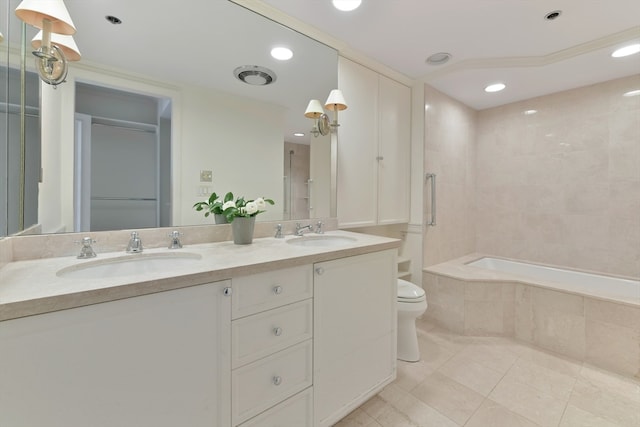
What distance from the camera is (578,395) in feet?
5.24

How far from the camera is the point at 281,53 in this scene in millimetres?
1746

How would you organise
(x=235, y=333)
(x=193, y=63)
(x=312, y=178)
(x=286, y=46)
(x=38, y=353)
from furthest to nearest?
(x=312, y=178)
(x=286, y=46)
(x=193, y=63)
(x=235, y=333)
(x=38, y=353)

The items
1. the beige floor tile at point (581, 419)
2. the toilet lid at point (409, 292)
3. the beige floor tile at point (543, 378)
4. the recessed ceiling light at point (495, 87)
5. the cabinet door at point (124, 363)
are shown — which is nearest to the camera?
the cabinet door at point (124, 363)

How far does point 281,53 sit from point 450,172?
2.13 metres

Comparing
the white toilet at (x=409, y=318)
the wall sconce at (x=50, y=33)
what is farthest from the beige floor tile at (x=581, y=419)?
the wall sconce at (x=50, y=33)

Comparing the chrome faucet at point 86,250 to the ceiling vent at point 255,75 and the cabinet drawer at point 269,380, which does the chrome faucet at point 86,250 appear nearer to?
the cabinet drawer at point 269,380

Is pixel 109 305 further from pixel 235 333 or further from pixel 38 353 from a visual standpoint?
pixel 235 333

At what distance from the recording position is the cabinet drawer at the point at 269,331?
973mm

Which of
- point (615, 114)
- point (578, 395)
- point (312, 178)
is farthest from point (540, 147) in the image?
Result: point (312, 178)

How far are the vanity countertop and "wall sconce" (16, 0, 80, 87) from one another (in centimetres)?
72

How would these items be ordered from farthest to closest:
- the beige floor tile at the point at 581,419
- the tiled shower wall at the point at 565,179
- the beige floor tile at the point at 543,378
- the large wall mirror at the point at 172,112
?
the tiled shower wall at the point at 565,179, the beige floor tile at the point at 543,378, the beige floor tile at the point at 581,419, the large wall mirror at the point at 172,112

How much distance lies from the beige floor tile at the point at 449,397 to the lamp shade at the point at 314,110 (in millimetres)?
1947

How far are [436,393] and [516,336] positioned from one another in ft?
3.83

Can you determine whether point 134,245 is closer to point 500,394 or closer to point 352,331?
point 352,331
